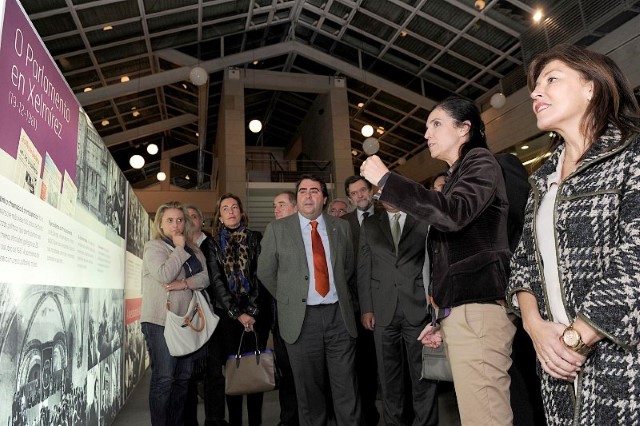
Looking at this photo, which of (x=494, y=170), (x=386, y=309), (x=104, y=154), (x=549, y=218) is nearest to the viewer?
(x=549, y=218)

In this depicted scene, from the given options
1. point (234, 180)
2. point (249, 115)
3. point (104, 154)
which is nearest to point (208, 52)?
point (234, 180)

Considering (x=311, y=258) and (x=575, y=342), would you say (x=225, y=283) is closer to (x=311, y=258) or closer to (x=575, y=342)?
(x=311, y=258)

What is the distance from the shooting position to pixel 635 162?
2.83 feet

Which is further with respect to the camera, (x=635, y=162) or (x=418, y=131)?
(x=418, y=131)

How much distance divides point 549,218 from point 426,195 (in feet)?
1.14

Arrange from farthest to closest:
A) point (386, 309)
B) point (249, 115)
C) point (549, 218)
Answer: point (249, 115) < point (386, 309) < point (549, 218)

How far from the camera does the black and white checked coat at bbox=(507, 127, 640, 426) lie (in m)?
0.80

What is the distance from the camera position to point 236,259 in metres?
3.02

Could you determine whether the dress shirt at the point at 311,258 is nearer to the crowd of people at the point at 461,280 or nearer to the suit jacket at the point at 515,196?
the crowd of people at the point at 461,280

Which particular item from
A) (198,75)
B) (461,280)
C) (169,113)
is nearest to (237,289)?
(461,280)

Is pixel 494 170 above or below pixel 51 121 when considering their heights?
below

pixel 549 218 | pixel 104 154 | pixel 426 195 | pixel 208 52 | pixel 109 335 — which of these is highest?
pixel 208 52

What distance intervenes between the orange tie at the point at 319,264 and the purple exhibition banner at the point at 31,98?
1.32m

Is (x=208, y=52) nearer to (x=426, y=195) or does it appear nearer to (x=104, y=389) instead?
(x=104, y=389)
